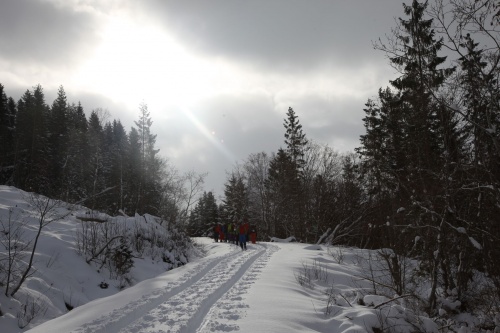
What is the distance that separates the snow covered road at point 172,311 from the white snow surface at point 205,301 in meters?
0.02

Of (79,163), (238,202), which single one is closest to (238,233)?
(238,202)

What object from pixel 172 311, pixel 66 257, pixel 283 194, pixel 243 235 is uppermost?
pixel 283 194

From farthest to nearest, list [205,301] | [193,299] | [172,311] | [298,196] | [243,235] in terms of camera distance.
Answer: [298,196]
[243,235]
[193,299]
[205,301]
[172,311]

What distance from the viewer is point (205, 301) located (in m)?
6.71

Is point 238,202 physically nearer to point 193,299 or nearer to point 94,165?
point 94,165

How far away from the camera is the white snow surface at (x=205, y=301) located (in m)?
5.32

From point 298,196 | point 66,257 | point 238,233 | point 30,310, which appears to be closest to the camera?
point 30,310

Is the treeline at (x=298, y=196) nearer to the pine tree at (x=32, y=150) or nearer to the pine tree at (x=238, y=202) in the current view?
the pine tree at (x=238, y=202)

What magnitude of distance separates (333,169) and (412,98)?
24848mm

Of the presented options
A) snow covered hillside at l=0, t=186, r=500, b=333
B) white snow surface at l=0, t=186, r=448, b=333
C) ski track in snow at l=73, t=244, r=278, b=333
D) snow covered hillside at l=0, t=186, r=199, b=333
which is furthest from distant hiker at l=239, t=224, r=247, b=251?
ski track in snow at l=73, t=244, r=278, b=333

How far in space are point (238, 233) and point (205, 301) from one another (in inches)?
529

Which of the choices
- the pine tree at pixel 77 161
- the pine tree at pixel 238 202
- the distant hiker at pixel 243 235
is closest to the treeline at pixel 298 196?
the pine tree at pixel 238 202

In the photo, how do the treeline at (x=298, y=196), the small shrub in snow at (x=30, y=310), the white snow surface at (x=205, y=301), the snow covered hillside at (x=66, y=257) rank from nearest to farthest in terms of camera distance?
the white snow surface at (x=205, y=301)
the small shrub in snow at (x=30, y=310)
the snow covered hillside at (x=66, y=257)
the treeline at (x=298, y=196)

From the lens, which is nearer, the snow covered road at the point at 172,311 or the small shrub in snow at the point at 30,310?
the snow covered road at the point at 172,311
